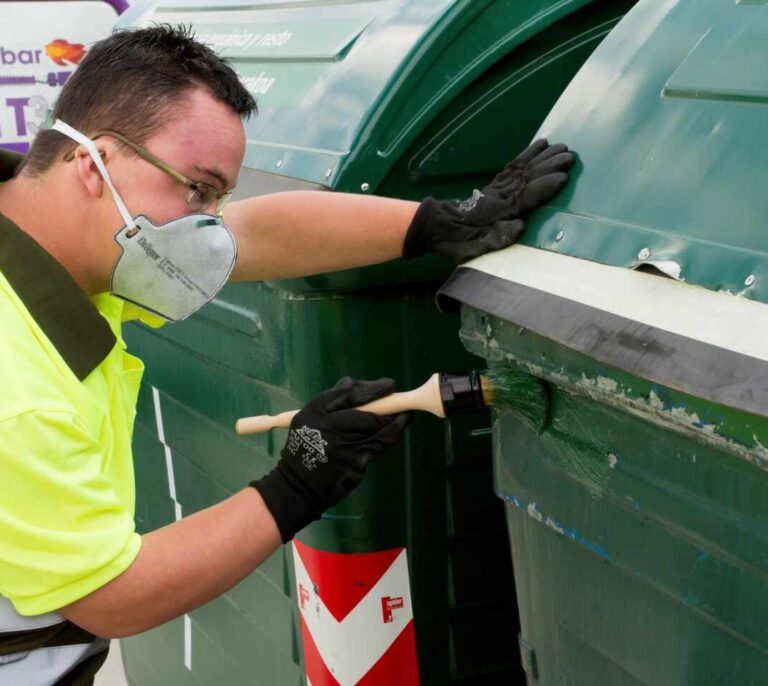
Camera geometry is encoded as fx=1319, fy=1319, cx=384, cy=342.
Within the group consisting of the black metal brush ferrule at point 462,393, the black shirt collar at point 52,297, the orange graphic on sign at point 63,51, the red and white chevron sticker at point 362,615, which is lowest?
the red and white chevron sticker at point 362,615

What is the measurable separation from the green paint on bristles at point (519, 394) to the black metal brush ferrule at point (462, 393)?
0.04ft

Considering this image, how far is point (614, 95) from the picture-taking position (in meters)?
1.98

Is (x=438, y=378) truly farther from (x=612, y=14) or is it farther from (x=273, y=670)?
(x=273, y=670)

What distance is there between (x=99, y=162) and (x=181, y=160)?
0.40 feet

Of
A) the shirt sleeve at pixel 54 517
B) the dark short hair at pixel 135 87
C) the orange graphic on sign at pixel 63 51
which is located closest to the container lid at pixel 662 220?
the dark short hair at pixel 135 87

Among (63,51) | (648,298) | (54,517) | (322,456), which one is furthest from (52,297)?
(63,51)

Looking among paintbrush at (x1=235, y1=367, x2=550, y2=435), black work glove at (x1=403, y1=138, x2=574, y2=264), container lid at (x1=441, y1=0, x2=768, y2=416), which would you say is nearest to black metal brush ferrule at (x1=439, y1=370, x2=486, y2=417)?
paintbrush at (x1=235, y1=367, x2=550, y2=435)

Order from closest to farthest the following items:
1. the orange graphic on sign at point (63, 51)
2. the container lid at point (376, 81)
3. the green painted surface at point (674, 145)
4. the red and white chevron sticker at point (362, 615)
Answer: the green painted surface at point (674, 145)
the container lid at point (376, 81)
the red and white chevron sticker at point (362, 615)
the orange graphic on sign at point (63, 51)

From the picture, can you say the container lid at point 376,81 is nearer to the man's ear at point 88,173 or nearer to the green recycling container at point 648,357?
the green recycling container at point 648,357

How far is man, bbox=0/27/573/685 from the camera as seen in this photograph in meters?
1.76

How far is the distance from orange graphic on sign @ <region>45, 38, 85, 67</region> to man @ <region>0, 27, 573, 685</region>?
20.1ft

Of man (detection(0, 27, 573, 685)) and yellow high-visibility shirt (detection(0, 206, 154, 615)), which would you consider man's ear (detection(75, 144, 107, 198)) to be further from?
yellow high-visibility shirt (detection(0, 206, 154, 615))

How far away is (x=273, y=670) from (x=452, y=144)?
129 cm

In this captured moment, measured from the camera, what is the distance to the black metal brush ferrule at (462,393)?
199 cm
